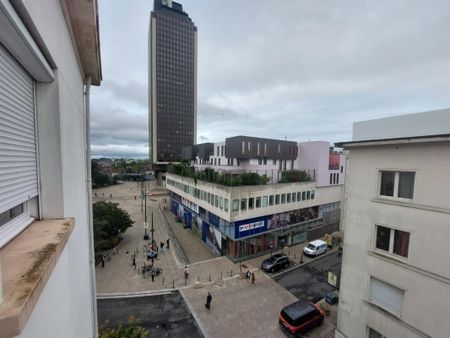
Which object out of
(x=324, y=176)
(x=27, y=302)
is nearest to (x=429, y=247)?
(x=27, y=302)

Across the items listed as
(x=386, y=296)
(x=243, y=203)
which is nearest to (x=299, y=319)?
(x=386, y=296)

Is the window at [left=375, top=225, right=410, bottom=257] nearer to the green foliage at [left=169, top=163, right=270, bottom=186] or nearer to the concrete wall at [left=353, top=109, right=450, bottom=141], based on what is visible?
the concrete wall at [left=353, top=109, right=450, bottom=141]

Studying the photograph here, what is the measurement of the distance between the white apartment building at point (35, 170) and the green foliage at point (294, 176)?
72.9 feet

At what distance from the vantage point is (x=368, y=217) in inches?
360

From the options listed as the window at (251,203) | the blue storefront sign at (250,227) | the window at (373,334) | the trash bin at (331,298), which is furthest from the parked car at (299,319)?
the window at (251,203)

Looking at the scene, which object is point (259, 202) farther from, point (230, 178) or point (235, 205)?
point (230, 178)

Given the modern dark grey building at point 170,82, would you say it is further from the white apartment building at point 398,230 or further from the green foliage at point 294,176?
the white apartment building at point 398,230

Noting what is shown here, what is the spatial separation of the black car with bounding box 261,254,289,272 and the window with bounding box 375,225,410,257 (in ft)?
37.5

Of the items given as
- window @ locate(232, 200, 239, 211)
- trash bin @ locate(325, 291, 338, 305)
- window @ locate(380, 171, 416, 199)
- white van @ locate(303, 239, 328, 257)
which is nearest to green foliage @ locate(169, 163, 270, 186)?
window @ locate(232, 200, 239, 211)

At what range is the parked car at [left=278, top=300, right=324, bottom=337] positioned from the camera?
12.1 metres

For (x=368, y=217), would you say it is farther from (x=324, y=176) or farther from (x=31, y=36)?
(x=324, y=176)

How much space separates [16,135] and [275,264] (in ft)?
65.9

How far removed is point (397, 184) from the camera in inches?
332

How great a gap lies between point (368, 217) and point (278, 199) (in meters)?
13.6
